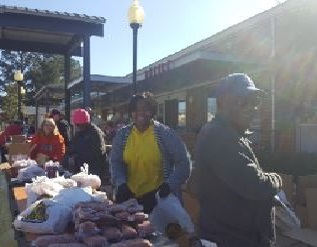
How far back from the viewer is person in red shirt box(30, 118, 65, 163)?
697 centimetres

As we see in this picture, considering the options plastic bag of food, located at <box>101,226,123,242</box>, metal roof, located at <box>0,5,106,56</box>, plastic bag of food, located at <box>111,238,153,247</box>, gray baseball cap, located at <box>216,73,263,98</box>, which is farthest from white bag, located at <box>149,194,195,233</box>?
metal roof, located at <box>0,5,106,56</box>

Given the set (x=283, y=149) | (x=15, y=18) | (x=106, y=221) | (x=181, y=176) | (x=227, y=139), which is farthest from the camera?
(x=283, y=149)

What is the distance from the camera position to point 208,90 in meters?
16.1

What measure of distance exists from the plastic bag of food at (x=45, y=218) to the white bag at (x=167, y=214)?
34.4 inches

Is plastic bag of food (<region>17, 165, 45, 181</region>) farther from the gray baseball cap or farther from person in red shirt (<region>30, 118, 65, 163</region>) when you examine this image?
the gray baseball cap

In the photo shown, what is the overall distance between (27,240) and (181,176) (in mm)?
1369

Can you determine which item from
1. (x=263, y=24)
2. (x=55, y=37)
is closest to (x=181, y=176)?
(x=55, y=37)

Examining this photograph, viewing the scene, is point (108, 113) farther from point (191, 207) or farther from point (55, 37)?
point (191, 207)

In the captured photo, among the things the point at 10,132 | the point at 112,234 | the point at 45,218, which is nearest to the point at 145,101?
the point at 45,218

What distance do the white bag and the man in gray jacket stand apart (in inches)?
49.4

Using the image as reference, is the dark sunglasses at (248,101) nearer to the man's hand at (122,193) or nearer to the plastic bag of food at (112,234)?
the plastic bag of food at (112,234)

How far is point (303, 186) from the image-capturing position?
18.7 feet

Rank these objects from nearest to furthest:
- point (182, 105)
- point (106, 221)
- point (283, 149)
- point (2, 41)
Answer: point (106, 221) < point (283, 149) < point (2, 41) < point (182, 105)

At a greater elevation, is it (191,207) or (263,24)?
(263,24)
